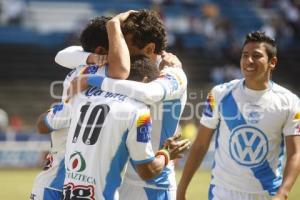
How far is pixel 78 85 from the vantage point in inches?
167

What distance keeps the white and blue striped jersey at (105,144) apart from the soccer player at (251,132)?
1.51 meters

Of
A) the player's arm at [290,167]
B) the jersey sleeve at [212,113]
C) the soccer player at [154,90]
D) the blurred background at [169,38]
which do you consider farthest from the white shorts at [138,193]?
the blurred background at [169,38]

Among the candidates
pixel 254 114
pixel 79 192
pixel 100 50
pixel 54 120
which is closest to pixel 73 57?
pixel 100 50

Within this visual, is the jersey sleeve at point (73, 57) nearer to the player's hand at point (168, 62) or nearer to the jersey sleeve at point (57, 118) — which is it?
the jersey sleeve at point (57, 118)

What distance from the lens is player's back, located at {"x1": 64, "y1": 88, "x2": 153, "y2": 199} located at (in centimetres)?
394

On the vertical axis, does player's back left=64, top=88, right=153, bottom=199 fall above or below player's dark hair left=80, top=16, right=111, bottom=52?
below

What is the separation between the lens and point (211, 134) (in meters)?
Result: 5.63

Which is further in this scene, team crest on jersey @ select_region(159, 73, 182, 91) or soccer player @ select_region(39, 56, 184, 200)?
team crest on jersey @ select_region(159, 73, 182, 91)

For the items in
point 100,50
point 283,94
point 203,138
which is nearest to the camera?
point 100,50

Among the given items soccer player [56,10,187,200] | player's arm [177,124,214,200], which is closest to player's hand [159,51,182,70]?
soccer player [56,10,187,200]

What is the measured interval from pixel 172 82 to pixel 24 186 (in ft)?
33.8

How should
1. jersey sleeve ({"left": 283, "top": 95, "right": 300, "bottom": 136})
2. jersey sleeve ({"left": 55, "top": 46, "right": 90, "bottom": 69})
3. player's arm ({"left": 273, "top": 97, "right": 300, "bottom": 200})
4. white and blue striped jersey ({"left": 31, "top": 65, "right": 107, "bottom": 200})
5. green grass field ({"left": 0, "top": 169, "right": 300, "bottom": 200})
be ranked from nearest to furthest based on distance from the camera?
jersey sleeve ({"left": 55, "top": 46, "right": 90, "bottom": 69}), white and blue striped jersey ({"left": 31, "top": 65, "right": 107, "bottom": 200}), player's arm ({"left": 273, "top": 97, "right": 300, "bottom": 200}), jersey sleeve ({"left": 283, "top": 95, "right": 300, "bottom": 136}), green grass field ({"left": 0, "top": 169, "right": 300, "bottom": 200})

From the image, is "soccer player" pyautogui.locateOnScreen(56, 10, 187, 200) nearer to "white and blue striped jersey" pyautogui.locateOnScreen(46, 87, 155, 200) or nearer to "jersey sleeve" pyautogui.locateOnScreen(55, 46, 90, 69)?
"white and blue striped jersey" pyautogui.locateOnScreen(46, 87, 155, 200)

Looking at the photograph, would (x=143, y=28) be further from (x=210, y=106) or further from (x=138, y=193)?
(x=210, y=106)
